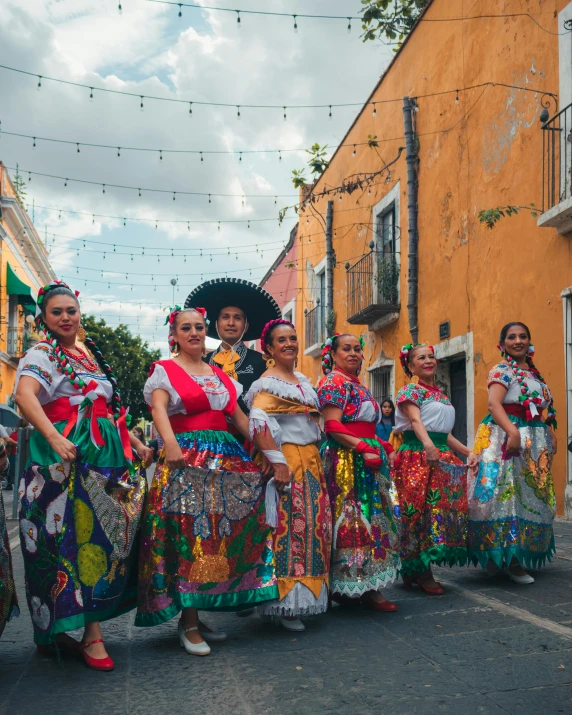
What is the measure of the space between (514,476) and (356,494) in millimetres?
1474

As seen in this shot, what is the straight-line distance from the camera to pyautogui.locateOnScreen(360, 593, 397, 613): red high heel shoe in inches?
183

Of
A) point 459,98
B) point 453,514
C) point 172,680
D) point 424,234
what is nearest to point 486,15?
point 459,98

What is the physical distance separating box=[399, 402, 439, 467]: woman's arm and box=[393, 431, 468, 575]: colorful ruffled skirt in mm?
102

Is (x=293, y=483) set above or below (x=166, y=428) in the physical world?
below

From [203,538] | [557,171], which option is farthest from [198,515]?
[557,171]

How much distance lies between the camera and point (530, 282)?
31.7 ft

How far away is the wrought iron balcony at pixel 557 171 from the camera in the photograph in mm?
8609

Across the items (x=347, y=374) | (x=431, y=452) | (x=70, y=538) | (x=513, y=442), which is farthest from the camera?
(x=513, y=442)

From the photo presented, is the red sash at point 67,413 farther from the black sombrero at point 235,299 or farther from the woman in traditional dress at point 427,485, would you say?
the woman in traditional dress at point 427,485

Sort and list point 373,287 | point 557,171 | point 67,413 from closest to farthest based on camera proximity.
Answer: point 67,413, point 557,171, point 373,287

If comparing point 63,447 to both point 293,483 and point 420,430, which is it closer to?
point 293,483

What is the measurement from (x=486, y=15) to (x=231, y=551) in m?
9.64

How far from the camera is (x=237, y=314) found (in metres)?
5.28

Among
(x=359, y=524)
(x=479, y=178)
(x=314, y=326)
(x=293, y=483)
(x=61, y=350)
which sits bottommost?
(x=359, y=524)
